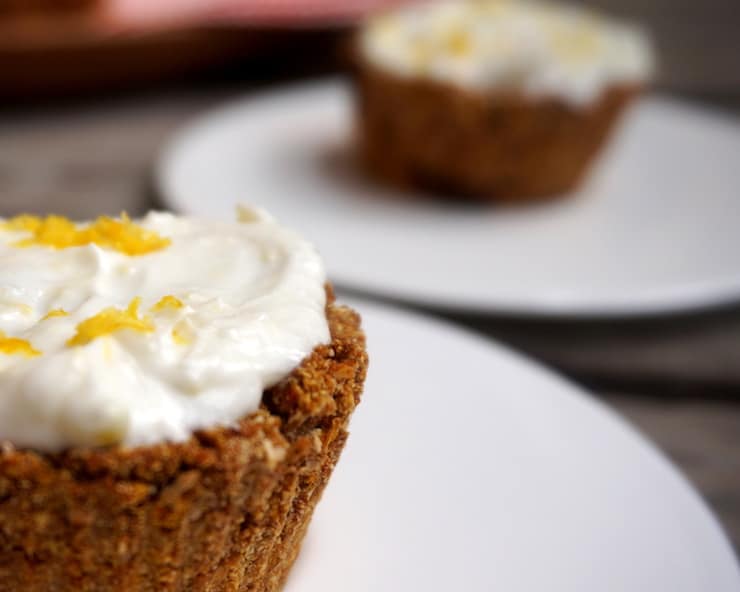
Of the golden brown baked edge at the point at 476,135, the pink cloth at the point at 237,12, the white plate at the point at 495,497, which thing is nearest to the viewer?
the white plate at the point at 495,497

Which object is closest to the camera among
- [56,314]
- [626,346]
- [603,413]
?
[56,314]

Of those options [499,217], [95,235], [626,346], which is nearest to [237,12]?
[499,217]

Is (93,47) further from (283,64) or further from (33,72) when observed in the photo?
(283,64)

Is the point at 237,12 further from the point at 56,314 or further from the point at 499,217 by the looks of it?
the point at 56,314

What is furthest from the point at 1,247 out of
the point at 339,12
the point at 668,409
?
the point at 339,12

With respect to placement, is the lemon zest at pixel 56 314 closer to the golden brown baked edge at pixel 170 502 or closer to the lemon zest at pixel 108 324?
the lemon zest at pixel 108 324

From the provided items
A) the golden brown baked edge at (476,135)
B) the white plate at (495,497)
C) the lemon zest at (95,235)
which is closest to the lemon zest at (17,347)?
the lemon zest at (95,235)
